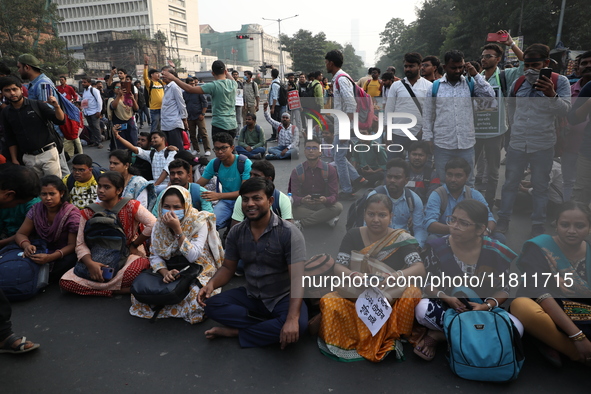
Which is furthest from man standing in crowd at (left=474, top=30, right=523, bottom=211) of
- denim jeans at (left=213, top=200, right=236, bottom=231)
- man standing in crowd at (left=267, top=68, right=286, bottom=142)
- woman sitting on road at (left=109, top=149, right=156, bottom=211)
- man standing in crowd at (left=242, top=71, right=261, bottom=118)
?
man standing in crowd at (left=242, top=71, right=261, bottom=118)

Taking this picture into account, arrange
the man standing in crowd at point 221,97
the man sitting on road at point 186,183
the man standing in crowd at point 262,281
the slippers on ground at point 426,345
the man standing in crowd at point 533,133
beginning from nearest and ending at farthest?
the slippers on ground at point 426,345 → the man standing in crowd at point 262,281 → the man standing in crowd at point 533,133 → the man sitting on road at point 186,183 → the man standing in crowd at point 221,97

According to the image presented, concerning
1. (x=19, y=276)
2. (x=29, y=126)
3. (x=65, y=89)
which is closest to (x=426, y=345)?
(x=19, y=276)

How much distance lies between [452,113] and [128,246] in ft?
10.4

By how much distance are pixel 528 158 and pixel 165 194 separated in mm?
3274

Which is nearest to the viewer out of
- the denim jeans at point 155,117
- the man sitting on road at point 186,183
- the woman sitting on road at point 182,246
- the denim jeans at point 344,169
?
the woman sitting on road at point 182,246

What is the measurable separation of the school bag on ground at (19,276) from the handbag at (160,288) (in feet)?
3.41

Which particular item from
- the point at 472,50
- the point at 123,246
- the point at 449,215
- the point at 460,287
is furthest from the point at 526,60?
the point at 472,50

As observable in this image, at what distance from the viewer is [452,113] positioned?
3.69 meters

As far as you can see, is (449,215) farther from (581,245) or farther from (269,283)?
(269,283)

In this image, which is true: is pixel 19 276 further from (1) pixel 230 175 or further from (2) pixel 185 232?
(1) pixel 230 175

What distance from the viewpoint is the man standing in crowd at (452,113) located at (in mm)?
3648

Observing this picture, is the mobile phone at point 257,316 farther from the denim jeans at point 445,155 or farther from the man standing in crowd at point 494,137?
the man standing in crowd at point 494,137

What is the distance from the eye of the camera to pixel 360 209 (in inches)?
126

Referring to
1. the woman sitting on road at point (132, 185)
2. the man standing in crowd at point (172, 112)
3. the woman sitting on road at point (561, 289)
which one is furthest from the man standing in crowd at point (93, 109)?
the woman sitting on road at point (561, 289)
